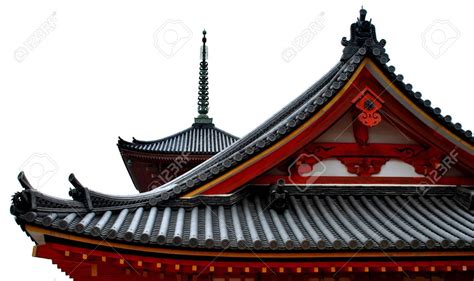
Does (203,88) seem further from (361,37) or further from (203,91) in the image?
(361,37)

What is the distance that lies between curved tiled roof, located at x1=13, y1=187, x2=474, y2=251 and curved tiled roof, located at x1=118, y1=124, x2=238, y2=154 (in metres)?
11.2

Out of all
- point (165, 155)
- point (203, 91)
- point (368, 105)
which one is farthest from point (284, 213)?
point (203, 91)

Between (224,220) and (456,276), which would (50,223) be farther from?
(456,276)

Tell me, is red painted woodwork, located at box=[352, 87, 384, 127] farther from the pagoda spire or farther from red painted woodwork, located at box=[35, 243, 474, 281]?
the pagoda spire

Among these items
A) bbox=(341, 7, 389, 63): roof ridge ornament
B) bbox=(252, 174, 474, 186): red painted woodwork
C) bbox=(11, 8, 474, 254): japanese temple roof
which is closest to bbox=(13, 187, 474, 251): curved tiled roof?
bbox=(11, 8, 474, 254): japanese temple roof

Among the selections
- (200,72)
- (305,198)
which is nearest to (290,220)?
(305,198)

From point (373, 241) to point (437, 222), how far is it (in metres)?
1.50

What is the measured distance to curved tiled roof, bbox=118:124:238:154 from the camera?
58.9 feet

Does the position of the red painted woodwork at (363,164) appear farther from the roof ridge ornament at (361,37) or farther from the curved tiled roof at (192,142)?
the curved tiled roof at (192,142)

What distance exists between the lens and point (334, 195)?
6996mm

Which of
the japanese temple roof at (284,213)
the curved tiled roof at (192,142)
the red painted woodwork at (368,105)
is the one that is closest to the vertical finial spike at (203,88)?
the curved tiled roof at (192,142)

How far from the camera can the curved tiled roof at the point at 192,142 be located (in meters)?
18.0

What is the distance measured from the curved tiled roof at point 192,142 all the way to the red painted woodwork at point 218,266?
11681mm

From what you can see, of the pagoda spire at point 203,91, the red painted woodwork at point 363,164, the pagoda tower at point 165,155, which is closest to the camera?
the red painted woodwork at point 363,164
